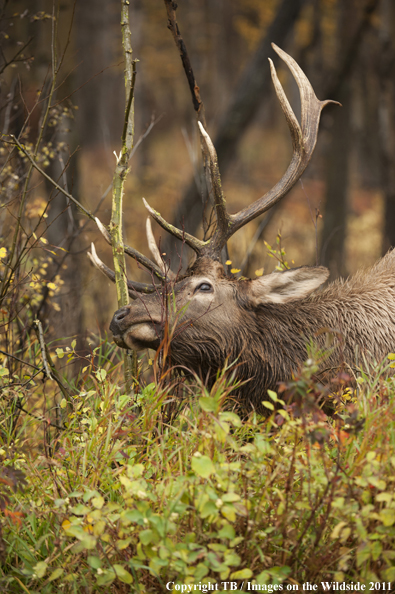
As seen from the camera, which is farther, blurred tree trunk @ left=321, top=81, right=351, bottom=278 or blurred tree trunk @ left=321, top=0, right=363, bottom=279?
blurred tree trunk @ left=321, top=81, right=351, bottom=278

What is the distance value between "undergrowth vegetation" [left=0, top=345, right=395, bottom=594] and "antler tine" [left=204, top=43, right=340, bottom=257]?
168 centimetres

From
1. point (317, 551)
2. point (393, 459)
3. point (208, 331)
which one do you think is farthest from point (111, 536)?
point (208, 331)

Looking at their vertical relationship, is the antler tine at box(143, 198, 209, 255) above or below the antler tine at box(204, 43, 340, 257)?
below

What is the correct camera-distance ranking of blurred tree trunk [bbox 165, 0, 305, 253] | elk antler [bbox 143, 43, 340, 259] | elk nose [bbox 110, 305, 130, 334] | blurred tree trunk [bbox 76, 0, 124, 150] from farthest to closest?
1. blurred tree trunk [bbox 76, 0, 124, 150]
2. blurred tree trunk [bbox 165, 0, 305, 253]
3. elk antler [bbox 143, 43, 340, 259]
4. elk nose [bbox 110, 305, 130, 334]

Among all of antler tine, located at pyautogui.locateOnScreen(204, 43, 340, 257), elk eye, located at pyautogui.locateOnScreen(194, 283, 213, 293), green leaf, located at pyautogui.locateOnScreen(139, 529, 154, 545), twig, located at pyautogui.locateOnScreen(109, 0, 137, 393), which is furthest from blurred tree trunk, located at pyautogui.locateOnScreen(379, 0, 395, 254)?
green leaf, located at pyautogui.locateOnScreen(139, 529, 154, 545)

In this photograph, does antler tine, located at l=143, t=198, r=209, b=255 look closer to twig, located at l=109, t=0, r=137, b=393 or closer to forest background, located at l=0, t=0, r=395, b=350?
twig, located at l=109, t=0, r=137, b=393

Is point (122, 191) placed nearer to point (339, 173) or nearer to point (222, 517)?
point (222, 517)

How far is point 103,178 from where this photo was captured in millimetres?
21000

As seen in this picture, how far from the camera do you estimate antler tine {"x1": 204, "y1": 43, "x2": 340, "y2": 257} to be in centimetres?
400

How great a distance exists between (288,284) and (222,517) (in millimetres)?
1924

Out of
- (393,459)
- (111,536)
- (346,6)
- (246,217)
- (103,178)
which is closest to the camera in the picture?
(393,459)

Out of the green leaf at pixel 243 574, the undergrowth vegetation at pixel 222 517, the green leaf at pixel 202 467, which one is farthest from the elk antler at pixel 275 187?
the green leaf at pixel 243 574

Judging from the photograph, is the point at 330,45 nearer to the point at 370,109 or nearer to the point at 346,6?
the point at 370,109

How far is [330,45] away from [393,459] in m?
22.8
